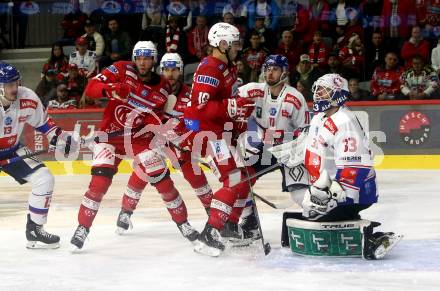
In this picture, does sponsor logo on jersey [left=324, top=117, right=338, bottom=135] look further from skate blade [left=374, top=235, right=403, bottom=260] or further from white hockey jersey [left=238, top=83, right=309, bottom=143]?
white hockey jersey [left=238, top=83, right=309, bottom=143]

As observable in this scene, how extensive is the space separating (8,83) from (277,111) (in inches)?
72.1

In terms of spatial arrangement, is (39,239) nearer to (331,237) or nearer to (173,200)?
(173,200)


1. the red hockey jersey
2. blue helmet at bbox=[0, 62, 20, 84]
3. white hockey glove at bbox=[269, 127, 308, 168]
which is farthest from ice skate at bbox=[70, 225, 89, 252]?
white hockey glove at bbox=[269, 127, 308, 168]

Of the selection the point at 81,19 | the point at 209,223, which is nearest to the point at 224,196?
the point at 209,223

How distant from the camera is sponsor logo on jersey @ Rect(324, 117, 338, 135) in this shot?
20.8 ft

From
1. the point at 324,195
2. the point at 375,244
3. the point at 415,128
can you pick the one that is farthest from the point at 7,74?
the point at 415,128

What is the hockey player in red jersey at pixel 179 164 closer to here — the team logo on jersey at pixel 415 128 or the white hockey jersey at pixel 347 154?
the white hockey jersey at pixel 347 154

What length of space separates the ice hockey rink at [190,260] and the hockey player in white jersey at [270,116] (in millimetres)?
524

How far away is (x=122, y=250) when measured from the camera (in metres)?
7.20

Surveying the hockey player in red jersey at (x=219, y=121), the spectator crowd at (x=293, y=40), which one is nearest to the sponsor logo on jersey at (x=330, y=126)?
the hockey player in red jersey at (x=219, y=121)

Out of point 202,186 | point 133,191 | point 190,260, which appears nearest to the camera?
point 190,260

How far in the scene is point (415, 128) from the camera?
37.7ft

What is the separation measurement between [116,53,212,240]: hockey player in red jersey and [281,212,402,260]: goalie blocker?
100cm

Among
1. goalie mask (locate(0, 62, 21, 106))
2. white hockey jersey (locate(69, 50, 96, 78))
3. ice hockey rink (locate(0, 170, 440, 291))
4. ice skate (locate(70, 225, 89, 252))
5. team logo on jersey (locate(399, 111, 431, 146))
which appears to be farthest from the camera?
white hockey jersey (locate(69, 50, 96, 78))
